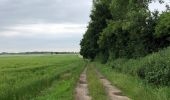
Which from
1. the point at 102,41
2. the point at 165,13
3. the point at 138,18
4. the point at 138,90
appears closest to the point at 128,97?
the point at 138,90

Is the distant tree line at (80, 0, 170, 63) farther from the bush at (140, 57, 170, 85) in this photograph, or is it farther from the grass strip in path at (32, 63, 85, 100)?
the grass strip in path at (32, 63, 85, 100)

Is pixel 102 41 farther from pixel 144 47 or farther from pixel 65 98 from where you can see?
pixel 65 98

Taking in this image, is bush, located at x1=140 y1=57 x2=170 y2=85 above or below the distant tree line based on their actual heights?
below

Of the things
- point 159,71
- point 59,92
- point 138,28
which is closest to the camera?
point 159,71

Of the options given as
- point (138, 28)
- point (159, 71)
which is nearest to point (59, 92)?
point (159, 71)

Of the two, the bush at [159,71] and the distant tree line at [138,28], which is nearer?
the bush at [159,71]

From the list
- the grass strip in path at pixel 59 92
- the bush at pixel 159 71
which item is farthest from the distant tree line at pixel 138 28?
the grass strip in path at pixel 59 92

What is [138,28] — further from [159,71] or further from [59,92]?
[159,71]

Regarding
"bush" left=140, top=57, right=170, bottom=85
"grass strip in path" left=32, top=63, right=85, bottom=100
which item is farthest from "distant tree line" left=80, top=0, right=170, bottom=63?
"grass strip in path" left=32, top=63, right=85, bottom=100

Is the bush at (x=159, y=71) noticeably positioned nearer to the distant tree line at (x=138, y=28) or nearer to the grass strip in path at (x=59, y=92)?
the grass strip in path at (x=59, y=92)

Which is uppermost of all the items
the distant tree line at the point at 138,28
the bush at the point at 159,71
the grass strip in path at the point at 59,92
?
the distant tree line at the point at 138,28

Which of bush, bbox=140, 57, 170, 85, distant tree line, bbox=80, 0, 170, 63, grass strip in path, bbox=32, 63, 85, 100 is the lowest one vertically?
grass strip in path, bbox=32, 63, 85, 100

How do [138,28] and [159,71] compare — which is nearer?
[159,71]

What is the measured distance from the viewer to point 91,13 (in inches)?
3214
